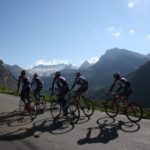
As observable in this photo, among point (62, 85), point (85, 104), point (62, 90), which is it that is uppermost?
point (62, 85)

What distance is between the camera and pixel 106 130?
15.0 meters

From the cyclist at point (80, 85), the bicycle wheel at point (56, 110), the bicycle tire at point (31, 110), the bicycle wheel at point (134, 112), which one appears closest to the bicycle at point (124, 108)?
the bicycle wheel at point (134, 112)

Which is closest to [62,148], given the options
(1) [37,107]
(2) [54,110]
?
(2) [54,110]

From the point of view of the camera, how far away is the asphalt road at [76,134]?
1232cm

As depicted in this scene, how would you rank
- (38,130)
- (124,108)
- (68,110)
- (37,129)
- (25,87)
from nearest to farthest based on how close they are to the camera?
(38,130), (37,129), (124,108), (68,110), (25,87)

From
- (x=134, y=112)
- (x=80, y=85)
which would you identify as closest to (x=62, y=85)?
(x=80, y=85)

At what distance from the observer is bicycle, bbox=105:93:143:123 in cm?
1683

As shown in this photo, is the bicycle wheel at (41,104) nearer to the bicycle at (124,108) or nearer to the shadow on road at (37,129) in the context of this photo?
the shadow on road at (37,129)

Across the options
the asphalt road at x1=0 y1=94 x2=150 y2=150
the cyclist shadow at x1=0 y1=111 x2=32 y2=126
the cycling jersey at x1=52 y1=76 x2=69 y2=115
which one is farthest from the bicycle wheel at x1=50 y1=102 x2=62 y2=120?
the cyclist shadow at x1=0 y1=111 x2=32 y2=126

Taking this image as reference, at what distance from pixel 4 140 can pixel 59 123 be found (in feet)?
13.9

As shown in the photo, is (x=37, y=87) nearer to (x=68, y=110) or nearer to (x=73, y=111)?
(x=68, y=110)

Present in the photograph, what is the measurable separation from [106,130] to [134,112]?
2682 mm

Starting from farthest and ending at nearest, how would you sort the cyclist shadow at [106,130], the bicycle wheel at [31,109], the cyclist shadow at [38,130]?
the bicycle wheel at [31,109]
the cyclist shadow at [38,130]
the cyclist shadow at [106,130]

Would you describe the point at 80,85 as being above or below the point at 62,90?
above
